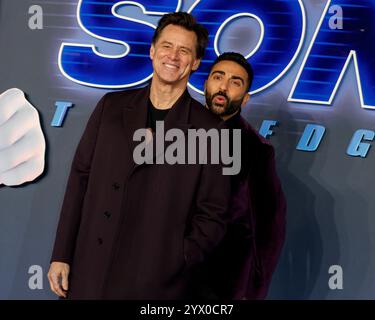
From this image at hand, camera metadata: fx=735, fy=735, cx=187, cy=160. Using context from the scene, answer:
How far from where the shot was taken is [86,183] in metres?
2.63

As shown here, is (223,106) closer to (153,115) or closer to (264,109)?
(153,115)

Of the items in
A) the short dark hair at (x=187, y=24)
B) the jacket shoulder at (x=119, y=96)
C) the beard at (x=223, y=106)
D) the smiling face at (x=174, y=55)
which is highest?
the short dark hair at (x=187, y=24)

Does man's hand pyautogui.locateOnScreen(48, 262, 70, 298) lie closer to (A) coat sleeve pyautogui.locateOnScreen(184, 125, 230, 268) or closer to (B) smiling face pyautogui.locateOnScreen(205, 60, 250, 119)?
(A) coat sleeve pyautogui.locateOnScreen(184, 125, 230, 268)

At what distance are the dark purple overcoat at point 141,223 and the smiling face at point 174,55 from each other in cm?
16

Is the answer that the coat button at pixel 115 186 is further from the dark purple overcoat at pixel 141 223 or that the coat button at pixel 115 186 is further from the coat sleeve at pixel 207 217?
the coat sleeve at pixel 207 217

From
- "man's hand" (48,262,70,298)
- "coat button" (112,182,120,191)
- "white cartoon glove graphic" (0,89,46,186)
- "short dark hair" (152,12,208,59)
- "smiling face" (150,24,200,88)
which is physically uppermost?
"short dark hair" (152,12,208,59)

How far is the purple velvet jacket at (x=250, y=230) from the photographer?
9.46 ft

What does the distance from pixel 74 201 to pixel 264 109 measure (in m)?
1.25

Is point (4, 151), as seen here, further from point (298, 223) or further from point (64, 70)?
point (298, 223)

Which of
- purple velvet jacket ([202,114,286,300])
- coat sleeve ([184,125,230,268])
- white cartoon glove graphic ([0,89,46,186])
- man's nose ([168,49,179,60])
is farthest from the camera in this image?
white cartoon glove graphic ([0,89,46,186])

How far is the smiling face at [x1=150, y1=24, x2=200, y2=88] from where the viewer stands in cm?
261

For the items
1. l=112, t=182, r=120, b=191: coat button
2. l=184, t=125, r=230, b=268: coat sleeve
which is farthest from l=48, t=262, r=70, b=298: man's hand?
l=184, t=125, r=230, b=268: coat sleeve

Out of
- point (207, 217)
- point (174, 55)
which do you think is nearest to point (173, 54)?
point (174, 55)

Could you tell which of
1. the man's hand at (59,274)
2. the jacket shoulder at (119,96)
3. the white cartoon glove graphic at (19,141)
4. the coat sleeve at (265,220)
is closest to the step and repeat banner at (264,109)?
the white cartoon glove graphic at (19,141)
